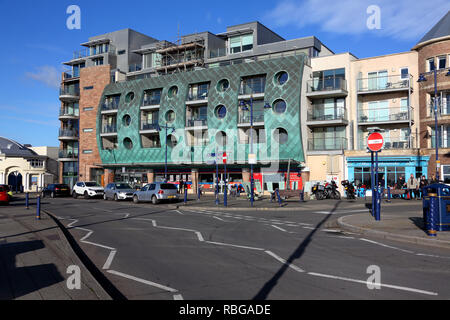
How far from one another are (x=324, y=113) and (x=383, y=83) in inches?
229

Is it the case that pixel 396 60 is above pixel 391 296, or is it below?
above

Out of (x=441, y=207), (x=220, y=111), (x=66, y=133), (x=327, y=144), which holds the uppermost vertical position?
(x=220, y=111)

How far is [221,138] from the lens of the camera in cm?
4250

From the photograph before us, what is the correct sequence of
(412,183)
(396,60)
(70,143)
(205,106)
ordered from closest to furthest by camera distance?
(412,183)
(396,60)
(205,106)
(70,143)

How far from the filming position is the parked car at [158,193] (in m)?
27.7

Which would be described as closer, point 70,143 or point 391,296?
point 391,296

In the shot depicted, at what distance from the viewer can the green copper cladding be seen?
37.7 m

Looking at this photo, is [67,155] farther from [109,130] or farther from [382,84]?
[382,84]

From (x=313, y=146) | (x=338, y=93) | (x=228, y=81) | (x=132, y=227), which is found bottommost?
(x=132, y=227)

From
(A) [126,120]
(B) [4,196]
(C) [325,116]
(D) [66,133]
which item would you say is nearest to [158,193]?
(B) [4,196]

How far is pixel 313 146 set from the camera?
37875 mm

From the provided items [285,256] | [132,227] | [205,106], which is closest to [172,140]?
[205,106]
